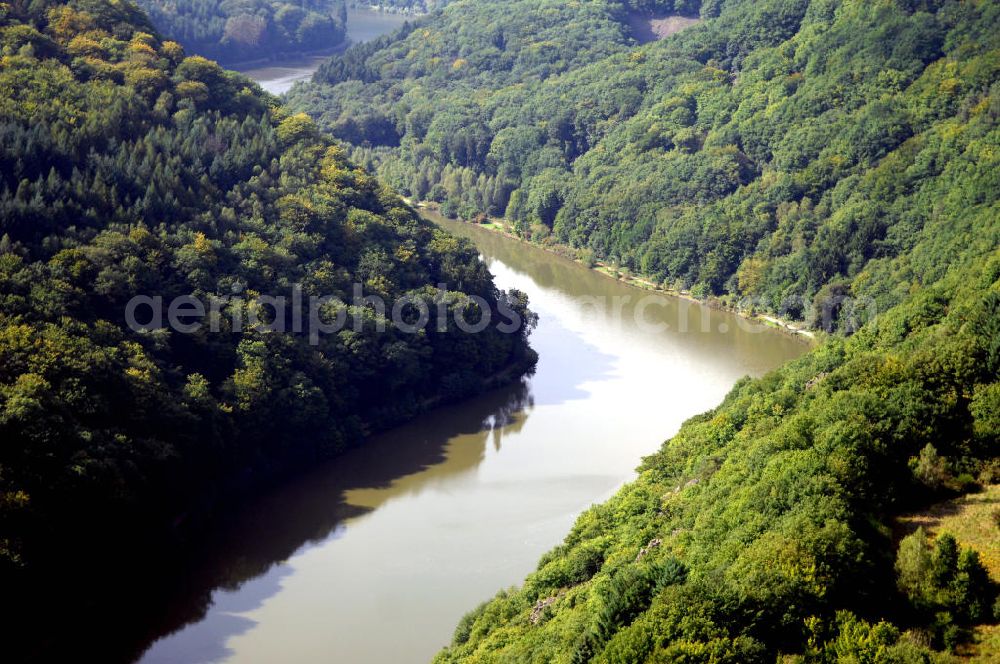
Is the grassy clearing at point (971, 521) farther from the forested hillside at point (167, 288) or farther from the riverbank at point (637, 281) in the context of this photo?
the riverbank at point (637, 281)

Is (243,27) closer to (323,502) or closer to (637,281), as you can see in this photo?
(637,281)

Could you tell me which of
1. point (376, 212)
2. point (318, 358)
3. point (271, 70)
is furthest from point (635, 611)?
point (271, 70)

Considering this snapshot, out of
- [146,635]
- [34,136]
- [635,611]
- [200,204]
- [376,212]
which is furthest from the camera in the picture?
[376,212]

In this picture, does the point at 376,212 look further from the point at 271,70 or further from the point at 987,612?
the point at 271,70

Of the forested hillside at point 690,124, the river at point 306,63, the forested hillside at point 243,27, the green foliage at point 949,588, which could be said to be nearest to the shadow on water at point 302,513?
the green foliage at point 949,588

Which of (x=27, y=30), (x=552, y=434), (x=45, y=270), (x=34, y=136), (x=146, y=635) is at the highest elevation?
(x=27, y=30)

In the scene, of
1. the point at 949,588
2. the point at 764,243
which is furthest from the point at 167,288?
the point at 764,243
